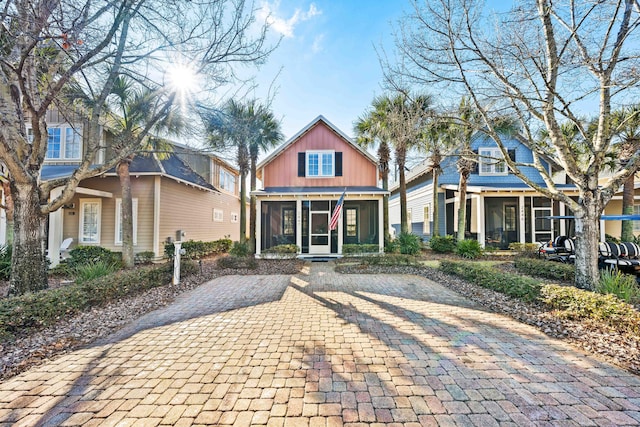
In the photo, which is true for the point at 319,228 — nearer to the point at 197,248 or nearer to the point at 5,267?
the point at 197,248

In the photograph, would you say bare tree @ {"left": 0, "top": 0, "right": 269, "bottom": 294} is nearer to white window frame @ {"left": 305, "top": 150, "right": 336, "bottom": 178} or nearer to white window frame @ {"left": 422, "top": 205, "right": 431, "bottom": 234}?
white window frame @ {"left": 305, "top": 150, "right": 336, "bottom": 178}

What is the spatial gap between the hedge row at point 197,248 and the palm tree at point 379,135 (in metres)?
9.34

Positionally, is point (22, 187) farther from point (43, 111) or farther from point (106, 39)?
point (106, 39)

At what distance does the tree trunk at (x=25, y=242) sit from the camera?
5.73 m

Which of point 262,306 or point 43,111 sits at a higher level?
point 43,111

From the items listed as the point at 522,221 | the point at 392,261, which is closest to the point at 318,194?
the point at 392,261

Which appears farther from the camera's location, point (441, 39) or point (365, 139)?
point (365, 139)

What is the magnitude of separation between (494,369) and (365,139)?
13.4 meters

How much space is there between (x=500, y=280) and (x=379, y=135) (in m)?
9.21

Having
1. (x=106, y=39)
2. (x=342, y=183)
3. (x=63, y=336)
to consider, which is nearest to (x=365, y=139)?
(x=342, y=183)

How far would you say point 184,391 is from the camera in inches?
109

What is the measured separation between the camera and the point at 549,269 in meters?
7.75

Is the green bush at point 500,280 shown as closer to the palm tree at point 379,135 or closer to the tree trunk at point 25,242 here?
the palm tree at point 379,135

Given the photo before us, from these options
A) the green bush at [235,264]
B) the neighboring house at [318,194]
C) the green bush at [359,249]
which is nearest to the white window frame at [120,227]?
the green bush at [235,264]
